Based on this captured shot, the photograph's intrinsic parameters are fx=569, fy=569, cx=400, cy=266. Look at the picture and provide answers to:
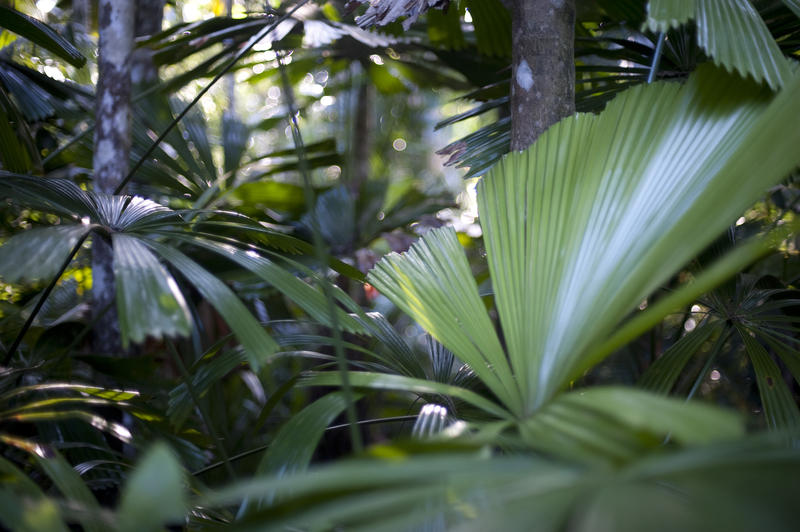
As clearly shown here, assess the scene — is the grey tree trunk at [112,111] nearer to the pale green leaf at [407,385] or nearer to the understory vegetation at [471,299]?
the understory vegetation at [471,299]

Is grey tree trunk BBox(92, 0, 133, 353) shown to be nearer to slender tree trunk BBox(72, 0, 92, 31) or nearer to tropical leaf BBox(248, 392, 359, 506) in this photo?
tropical leaf BBox(248, 392, 359, 506)

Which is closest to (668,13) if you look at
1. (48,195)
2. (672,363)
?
(672,363)

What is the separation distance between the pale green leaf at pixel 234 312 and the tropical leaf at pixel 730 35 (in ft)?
2.70

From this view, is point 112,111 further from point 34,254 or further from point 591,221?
point 591,221

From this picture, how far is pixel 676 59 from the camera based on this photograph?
1.63m

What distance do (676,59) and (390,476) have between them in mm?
1574

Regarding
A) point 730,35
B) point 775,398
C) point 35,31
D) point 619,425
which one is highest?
point 35,31

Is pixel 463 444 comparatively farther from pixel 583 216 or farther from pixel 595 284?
pixel 583 216

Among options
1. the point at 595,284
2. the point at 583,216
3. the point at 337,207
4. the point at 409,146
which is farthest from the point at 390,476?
the point at 409,146

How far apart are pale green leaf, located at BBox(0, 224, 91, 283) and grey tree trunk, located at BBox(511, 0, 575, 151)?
40.0 inches

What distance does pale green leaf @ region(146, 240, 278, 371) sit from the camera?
2.87 feet

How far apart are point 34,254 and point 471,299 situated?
725mm

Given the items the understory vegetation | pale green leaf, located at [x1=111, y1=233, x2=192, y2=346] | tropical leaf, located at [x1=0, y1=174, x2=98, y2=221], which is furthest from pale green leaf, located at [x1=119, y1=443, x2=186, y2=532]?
tropical leaf, located at [x1=0, y1=174, x2=98, y2=221]

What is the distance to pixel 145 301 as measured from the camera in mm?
858
